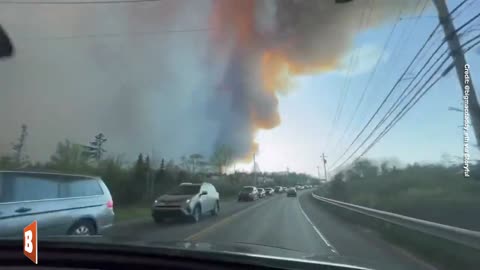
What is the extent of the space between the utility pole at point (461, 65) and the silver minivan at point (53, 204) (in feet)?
30.2

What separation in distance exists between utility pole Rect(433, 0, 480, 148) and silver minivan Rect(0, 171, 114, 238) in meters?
9.21

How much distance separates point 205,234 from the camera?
12.7m

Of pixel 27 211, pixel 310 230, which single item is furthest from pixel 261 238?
pixel 27 211

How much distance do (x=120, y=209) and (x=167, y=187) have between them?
598cm

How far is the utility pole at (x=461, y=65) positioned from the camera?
38.8 feet

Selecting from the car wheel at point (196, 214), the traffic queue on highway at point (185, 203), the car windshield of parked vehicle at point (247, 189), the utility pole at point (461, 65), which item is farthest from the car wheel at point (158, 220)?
the car windshield of parked vehicle at point (247, 189)

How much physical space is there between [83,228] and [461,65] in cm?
989

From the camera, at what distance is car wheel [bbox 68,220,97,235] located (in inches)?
346

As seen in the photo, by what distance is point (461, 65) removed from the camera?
1195 cm

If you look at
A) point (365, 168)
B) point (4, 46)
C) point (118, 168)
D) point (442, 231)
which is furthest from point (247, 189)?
point (4, 46)

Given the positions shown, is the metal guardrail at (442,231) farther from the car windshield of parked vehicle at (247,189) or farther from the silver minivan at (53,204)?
the car windshield of parked vehicle at (247,189)

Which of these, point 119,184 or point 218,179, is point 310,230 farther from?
point 218,179

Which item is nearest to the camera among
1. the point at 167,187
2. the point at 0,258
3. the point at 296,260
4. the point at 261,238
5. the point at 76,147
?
the point at 296,260

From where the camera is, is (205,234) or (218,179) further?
(218,179)
